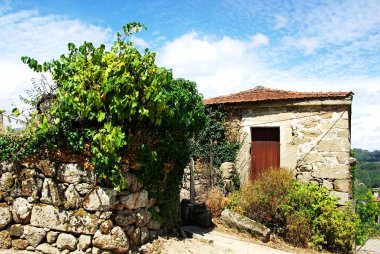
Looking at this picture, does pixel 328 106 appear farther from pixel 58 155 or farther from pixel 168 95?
pixel 58 155

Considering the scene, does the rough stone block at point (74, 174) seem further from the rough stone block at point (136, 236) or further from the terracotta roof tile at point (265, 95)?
the terracotta roof tile at point (265, 95)

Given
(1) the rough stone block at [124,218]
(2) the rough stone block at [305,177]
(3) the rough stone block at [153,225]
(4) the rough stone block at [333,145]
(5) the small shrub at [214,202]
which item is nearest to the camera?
(1) the rough stone block at [124,218]

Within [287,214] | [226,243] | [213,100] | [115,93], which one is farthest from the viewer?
[213,100]

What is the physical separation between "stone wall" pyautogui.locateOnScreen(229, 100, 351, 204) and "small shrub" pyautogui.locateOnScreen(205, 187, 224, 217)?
1.89m

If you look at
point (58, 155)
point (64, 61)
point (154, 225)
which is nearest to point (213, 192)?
point (154, 225)

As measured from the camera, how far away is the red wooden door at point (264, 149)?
35.4ft

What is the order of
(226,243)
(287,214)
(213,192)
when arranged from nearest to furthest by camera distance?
(226,243) < (287,214) < (213,192)

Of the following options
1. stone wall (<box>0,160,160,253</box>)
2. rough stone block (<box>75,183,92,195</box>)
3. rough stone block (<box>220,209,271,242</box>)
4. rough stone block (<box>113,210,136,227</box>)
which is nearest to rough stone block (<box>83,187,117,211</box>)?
stone wall (<box>0,160,160,253</box>)

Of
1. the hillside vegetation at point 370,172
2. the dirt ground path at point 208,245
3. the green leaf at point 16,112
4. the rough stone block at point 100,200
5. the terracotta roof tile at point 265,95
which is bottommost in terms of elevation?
the hillside vegetation at point 370,172

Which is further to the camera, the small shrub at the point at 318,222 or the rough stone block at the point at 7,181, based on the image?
the small shrub at the point at 318,222

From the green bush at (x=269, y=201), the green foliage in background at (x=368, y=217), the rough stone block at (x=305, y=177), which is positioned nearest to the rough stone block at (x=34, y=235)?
the green bush at (x=269, y=201)

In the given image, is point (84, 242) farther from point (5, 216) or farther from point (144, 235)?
point (5, 216)

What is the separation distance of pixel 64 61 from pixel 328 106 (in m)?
7.59

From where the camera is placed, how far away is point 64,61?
19.0 ft
